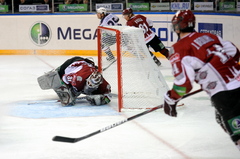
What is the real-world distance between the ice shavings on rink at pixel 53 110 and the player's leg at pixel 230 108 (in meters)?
2.52

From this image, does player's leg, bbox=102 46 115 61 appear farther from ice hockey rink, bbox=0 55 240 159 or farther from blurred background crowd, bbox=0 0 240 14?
blurred background crowd, bbox=0 0 240 14

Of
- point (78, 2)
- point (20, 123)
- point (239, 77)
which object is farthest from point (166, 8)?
point (239, 77)

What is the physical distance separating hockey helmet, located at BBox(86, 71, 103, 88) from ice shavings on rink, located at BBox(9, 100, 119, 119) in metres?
0.28

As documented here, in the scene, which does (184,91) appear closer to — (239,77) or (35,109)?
(239,77)

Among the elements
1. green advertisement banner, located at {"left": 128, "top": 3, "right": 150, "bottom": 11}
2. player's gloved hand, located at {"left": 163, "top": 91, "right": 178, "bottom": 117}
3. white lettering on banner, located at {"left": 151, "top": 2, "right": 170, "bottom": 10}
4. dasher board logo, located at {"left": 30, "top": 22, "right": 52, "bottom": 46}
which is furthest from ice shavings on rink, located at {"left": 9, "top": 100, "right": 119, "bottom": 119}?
dasher board logo, located at {"left": 30, "top": 22, "right": 52, "bottom": 46}

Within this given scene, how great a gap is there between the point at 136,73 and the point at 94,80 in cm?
51

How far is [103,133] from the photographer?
502 centimetres

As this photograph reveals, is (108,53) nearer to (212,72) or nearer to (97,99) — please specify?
(97,99)

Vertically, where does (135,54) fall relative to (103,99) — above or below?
above

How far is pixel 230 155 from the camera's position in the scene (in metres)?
4.22

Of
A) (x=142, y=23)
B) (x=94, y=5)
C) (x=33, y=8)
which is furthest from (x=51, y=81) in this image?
(x=33, y=8)

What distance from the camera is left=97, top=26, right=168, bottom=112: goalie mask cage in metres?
5.92

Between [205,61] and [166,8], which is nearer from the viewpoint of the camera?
[205,61]

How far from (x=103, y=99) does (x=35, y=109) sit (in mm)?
747
